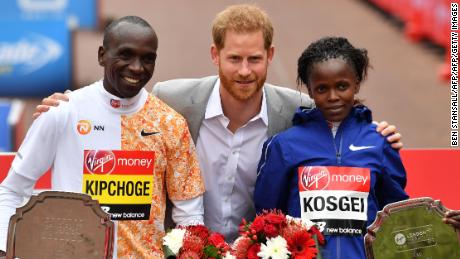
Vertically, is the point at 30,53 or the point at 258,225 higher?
the point at 30,53

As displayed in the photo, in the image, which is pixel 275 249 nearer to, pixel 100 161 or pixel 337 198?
pixel 337 198

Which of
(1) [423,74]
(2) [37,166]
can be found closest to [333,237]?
(2) [37,166]

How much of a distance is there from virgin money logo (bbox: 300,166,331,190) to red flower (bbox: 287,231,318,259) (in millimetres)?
391

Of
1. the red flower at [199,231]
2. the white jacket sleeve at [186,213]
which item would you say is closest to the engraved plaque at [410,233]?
the red flower at [199,231]

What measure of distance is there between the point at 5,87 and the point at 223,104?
15.9 ft

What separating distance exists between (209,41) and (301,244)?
5.50 meters

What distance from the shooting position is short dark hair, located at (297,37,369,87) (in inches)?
143

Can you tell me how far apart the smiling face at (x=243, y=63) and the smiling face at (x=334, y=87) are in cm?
24

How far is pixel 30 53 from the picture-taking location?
27.3ft

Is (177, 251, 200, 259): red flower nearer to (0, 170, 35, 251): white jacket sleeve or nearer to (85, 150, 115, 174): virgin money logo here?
(85, 150, 115, 174): virgin money logo

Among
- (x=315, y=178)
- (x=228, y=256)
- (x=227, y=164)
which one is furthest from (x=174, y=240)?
(x=227, y=164)

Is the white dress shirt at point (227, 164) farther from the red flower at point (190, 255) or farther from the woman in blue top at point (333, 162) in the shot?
the red flower at point (190, 255)

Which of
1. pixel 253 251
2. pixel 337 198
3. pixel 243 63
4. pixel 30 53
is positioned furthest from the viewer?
pixel 30 53

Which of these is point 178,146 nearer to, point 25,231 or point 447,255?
point 25,231
